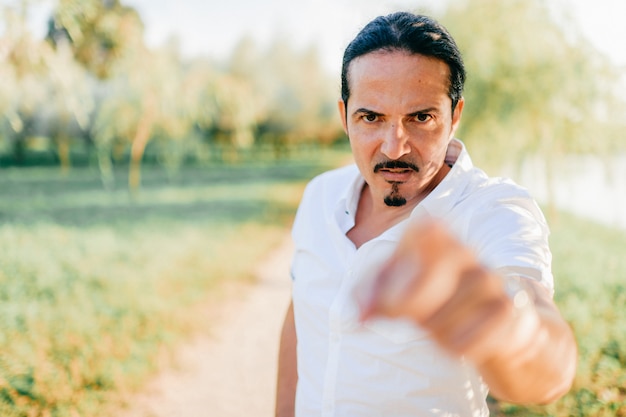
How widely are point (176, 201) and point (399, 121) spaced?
39.4 ft

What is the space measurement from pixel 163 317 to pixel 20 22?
3145 mm

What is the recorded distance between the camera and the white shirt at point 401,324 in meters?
1.08

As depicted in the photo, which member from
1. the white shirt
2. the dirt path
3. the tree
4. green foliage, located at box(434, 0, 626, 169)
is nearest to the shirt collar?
the white shirt

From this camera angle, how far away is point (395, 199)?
1.34 m

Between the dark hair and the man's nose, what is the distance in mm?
186

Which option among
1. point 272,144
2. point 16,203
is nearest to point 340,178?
point 16,203

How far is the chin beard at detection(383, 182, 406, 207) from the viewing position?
133 centimetres

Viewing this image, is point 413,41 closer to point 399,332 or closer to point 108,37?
point 399,332

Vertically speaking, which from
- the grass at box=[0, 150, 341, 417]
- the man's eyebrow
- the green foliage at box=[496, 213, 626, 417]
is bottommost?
the grass at box=[0, 150, 341, 417]

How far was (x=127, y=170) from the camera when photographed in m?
22.5

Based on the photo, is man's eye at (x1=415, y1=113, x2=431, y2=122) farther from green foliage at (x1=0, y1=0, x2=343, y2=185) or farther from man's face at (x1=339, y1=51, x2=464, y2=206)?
green foliage at (x1=0, y1=0, x2=343, y2=185)

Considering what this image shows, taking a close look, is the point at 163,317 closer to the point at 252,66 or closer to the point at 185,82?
the point at 185,82

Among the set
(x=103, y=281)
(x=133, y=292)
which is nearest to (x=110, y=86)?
(x=103, y=281)

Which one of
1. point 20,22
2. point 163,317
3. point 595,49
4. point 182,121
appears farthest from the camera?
point 182,121
